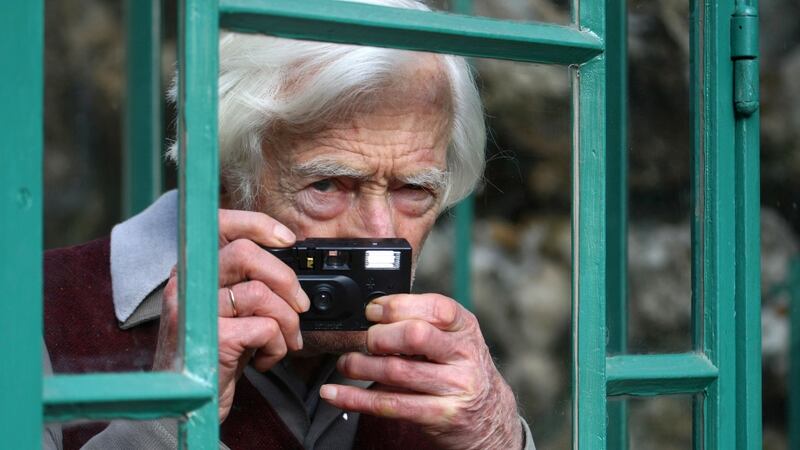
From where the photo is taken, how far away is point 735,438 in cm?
134

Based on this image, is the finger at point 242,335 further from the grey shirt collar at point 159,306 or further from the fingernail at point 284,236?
the grey shirt collar at point 159,306

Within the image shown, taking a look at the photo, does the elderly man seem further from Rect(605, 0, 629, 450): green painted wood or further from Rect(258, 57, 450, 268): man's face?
Rect(605, 0, 629, 450): green painted wood

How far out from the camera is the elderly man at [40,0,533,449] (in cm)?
128

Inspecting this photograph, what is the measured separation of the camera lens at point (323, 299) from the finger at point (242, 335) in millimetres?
107

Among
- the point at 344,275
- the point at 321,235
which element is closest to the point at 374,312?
the point at 344,275

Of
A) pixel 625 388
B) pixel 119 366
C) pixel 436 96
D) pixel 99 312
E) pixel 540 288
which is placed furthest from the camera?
pixel 540 288

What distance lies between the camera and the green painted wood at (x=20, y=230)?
2.92ft

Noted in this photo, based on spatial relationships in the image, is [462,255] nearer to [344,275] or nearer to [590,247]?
[344,275]

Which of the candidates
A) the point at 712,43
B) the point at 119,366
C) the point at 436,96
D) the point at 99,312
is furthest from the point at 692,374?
the point at 99,312

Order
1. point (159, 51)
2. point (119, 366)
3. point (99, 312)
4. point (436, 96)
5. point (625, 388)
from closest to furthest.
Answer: point (119, 366) < point (625, 388) < point (99, 312) < point (436, 96) < point (159, 51)

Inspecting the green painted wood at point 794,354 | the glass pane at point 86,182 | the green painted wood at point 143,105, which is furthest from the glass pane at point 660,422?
the green painted wood at point 143,105

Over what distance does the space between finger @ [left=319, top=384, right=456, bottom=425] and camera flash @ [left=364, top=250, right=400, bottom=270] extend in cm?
18

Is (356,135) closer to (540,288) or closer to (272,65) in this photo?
(272,65)

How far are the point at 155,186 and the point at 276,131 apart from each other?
60.3 inches
